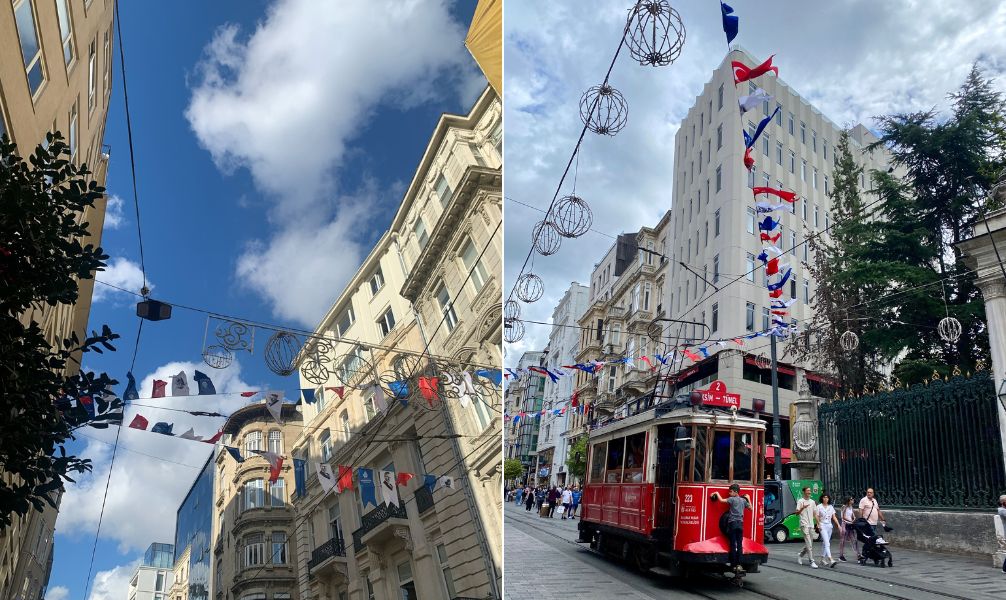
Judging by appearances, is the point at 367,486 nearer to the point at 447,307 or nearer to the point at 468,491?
the point at 468,491

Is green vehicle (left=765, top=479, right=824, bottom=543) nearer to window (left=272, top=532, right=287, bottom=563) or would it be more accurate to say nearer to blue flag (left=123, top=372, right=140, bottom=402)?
window (left=272, top=532, right=287, bottom=563)

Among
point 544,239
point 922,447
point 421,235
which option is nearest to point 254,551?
point 421,235

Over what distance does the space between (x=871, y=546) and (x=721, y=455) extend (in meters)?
3.52

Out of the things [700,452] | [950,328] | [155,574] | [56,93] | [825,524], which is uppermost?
[950,328]

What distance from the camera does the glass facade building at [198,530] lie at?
258 centimetres

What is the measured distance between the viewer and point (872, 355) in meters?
22.5

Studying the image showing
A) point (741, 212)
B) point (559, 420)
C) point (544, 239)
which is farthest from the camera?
point (559, 420)

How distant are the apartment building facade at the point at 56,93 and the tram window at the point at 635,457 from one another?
823cm

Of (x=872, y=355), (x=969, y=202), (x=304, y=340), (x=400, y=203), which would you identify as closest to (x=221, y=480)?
(x=304, y=340)

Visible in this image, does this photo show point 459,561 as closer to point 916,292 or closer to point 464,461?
point 464,461

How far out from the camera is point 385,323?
10.2ft

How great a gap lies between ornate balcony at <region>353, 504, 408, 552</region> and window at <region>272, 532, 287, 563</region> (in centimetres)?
24

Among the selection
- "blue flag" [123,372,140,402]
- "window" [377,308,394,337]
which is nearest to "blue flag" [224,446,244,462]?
"blue flag" [123,372,140,402]

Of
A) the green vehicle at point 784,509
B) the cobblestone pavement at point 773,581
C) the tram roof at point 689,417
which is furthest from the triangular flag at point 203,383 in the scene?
the green vehicle at point 784,509
